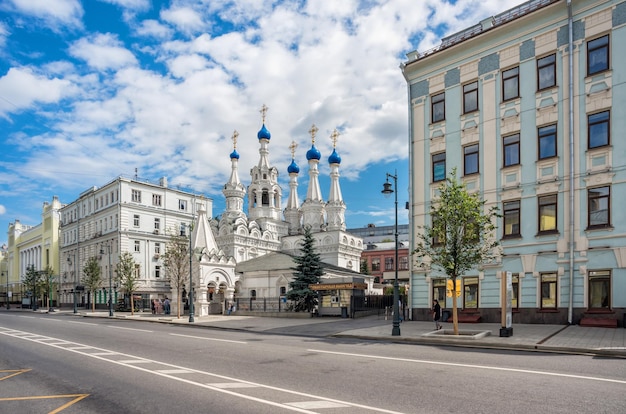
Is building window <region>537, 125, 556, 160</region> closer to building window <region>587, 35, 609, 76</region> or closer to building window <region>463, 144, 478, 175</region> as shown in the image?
building window <region>587, 35, 609, 76</region>

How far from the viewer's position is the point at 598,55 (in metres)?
23.0

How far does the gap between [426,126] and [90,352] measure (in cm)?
2151

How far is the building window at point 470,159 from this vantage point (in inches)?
1064

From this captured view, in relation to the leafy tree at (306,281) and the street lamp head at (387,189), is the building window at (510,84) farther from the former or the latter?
the leafy tree at (306,281)

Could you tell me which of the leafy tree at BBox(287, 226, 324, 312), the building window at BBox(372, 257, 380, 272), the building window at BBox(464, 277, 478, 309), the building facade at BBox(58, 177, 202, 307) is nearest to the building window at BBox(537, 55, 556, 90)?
the building window at BBox(464, 277, 478, 309)

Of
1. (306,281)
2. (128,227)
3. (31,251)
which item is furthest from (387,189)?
(31,251)

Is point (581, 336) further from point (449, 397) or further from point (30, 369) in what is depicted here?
point (30, 369)

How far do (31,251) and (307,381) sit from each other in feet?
325

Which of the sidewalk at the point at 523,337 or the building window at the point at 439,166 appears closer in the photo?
the sidewalk at the point at 523,337

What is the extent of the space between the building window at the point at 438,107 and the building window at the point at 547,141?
569cm

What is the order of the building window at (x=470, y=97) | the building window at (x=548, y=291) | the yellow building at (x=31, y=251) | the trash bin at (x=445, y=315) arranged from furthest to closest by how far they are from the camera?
the yellow building at (x=31, y=251)
the building window at (x=470, y=97)
the trash bin at (x=445, y=315)
the building window at (x=548, y=291)

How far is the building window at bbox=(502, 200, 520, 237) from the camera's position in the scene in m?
25.1

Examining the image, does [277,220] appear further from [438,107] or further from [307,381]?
[307,381]

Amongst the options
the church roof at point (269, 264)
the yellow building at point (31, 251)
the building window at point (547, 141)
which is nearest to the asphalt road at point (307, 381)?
the building window at point (547, 141)
